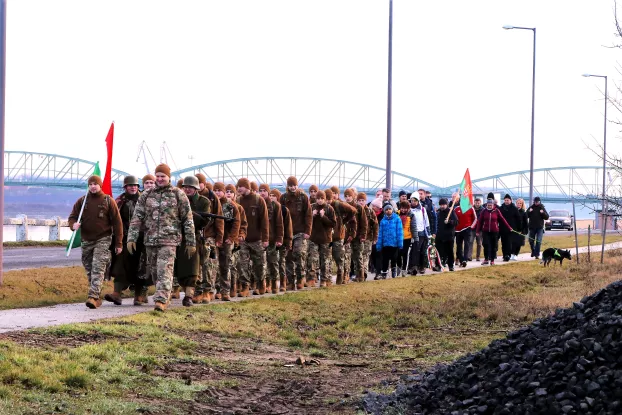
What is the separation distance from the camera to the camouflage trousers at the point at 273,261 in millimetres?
20391

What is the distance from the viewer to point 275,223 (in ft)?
66.7

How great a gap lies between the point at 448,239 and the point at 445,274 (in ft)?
7.67

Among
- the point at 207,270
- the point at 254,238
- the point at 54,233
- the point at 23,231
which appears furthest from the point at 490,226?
the point at 54,233

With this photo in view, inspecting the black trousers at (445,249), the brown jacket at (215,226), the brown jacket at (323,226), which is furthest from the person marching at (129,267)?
the black trousers at (445,249)

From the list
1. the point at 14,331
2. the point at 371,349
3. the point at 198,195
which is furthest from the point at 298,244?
the point at 14,331

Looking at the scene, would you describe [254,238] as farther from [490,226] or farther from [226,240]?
[490,226]

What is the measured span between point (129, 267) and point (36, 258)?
1367cm

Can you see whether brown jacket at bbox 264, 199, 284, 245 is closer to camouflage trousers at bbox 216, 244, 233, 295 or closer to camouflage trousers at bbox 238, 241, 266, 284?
camouflage trousers at bbox 238, 241, 266, 284

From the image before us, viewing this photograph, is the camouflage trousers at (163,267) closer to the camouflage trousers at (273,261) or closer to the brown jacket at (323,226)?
the camouflage trousers at (273,261)

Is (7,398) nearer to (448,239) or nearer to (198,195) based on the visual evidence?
(198,195)

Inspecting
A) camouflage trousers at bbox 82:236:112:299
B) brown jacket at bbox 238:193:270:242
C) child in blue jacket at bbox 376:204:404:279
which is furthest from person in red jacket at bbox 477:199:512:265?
camouflage trousers at bbox 82:236:112:299

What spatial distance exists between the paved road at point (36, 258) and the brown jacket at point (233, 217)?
303 inches

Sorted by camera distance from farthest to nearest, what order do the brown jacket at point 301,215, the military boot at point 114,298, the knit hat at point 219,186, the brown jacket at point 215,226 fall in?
the brown jacket at point 301,215 → the knit hat at point 219,186 → the brown jacket at point 215,226 → the military boot at point 114,298

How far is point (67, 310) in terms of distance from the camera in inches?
615
